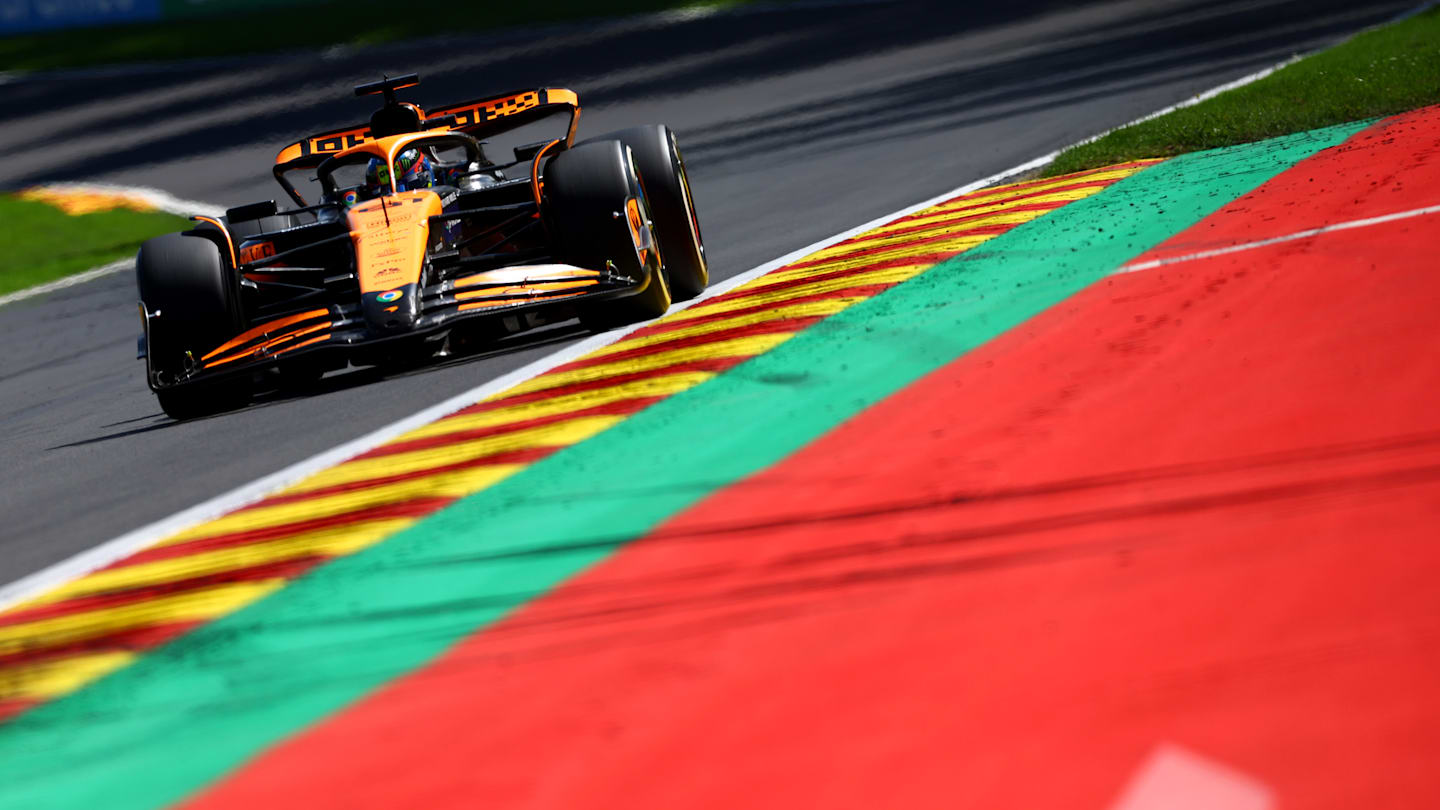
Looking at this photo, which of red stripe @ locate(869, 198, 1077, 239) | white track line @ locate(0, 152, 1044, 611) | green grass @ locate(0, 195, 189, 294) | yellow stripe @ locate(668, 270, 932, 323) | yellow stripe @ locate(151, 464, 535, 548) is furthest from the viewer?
green grass @ locate(0, 195, 189, 294)

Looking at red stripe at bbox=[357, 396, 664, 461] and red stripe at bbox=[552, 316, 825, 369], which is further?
red stripe at bbox=[552, 316, 825, 369]

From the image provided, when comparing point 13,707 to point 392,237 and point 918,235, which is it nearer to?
point 392,237

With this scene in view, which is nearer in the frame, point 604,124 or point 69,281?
point 69,281

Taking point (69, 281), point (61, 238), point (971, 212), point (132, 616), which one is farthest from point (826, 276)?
point (61, 238)

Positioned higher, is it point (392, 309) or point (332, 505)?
point (392, 309)

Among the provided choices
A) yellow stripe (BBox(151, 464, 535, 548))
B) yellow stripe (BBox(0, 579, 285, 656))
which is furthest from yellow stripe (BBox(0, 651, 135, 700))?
yellow stripe (BBox(151, 464, 535, 548))

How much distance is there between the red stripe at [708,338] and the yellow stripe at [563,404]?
0.70 m

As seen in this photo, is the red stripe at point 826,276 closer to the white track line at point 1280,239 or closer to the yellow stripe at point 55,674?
the white track line at point 1280,239

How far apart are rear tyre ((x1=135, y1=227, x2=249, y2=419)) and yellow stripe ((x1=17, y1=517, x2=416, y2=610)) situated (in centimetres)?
320

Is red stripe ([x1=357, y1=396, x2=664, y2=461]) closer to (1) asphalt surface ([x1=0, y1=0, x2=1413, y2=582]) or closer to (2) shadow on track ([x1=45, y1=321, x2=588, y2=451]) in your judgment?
(1) asphalt surface ([x1=0, y1=0, x2=1413, y2=582])

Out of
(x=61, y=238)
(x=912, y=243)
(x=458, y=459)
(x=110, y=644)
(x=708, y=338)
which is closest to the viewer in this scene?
(x=110, y=644)

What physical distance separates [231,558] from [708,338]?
2.93 metres

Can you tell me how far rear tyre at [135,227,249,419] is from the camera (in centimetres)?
802

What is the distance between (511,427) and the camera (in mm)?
6070
